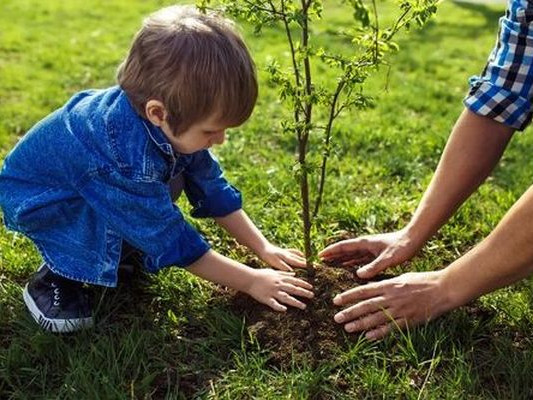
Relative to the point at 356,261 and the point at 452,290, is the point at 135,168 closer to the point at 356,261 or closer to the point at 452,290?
the point at 356,261

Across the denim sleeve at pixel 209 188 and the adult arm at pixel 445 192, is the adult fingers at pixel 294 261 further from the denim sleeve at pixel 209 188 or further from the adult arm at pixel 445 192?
the denim sleeve at pixel 209 188

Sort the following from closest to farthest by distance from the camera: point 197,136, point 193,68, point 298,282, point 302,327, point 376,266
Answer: point 193,68
point 197,136
point 302,327
point 298,282
point 376,266

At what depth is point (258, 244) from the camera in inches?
113

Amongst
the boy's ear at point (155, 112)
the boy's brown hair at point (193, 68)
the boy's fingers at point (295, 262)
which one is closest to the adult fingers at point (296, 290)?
the boy's fingers at point (295, 262)

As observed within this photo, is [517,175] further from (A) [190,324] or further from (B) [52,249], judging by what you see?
(B) [52,249]

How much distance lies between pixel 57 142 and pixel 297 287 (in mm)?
939

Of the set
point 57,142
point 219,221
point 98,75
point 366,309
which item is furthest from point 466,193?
point 98,75

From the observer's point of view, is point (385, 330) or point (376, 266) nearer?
point (385, 330)

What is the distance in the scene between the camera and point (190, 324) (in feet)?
8.61

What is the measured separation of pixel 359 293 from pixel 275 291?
0.28 meters

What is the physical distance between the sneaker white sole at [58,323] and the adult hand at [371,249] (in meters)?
0.90

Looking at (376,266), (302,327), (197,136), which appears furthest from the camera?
(376,266)

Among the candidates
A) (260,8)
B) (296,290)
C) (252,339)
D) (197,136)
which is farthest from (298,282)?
(260,8)

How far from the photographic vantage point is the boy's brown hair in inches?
89.2
